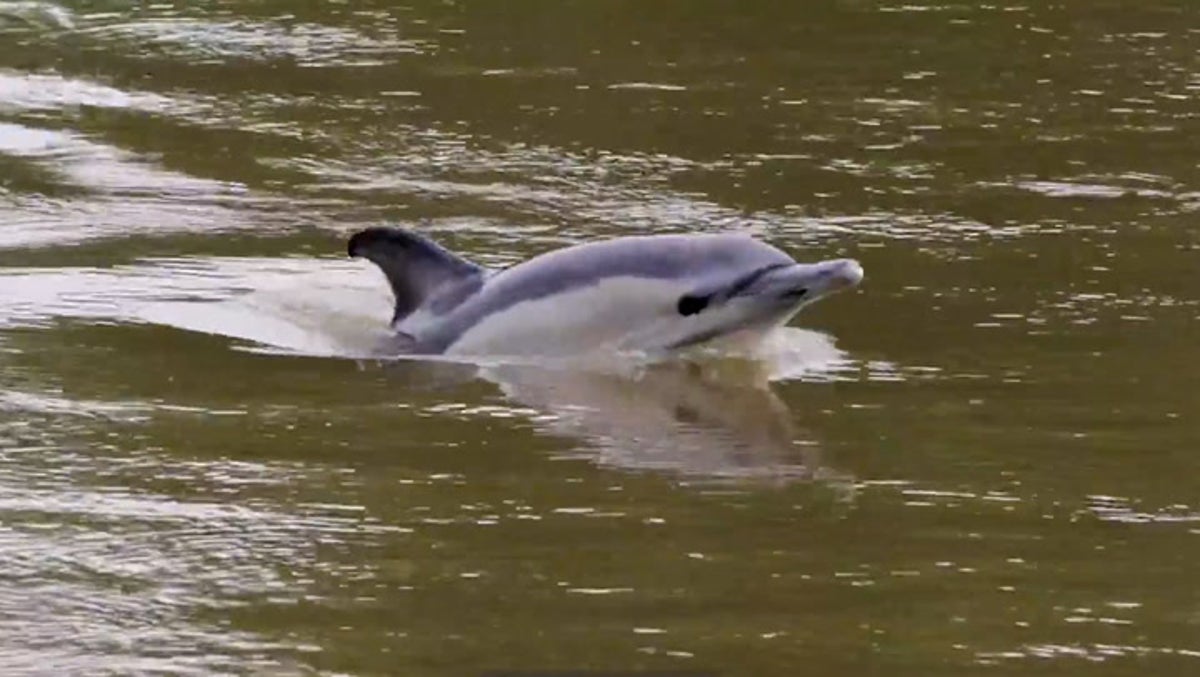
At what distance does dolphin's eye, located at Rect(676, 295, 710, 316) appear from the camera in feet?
29.1

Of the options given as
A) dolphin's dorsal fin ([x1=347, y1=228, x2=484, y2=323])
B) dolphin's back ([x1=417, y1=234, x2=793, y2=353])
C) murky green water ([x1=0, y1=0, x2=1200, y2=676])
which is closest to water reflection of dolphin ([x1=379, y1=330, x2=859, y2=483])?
murky green water ([x1=0, y1=0, x2=1200, y2=676])

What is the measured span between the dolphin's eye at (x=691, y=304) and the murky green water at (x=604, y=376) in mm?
202

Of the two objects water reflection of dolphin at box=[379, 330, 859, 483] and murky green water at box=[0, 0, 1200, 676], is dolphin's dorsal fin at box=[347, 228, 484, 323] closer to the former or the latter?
murky green water at box=[0, 0, 1200, 676]

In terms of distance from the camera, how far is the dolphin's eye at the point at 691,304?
29.1 ft

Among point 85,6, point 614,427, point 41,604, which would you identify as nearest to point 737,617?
point 41,604

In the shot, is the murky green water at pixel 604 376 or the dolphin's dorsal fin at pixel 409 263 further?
the dolphin's dorsal fin at pixel 409 263

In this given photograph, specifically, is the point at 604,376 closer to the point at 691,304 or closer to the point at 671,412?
the point at 691,304

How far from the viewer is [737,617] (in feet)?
19.3

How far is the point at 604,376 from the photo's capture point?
8.73 m

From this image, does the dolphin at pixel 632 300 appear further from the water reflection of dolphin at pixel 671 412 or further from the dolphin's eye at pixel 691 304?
the water reflection of dolphin at pixel 671 412

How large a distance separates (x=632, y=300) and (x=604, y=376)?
335mm

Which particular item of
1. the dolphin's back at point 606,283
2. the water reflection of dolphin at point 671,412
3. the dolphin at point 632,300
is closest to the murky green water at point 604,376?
the water reflection of dolphin at point 671,412

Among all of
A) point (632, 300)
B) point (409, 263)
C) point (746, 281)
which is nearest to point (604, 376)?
point (632, 300)

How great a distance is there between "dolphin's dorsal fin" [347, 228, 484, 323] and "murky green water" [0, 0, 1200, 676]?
222 millimetres
